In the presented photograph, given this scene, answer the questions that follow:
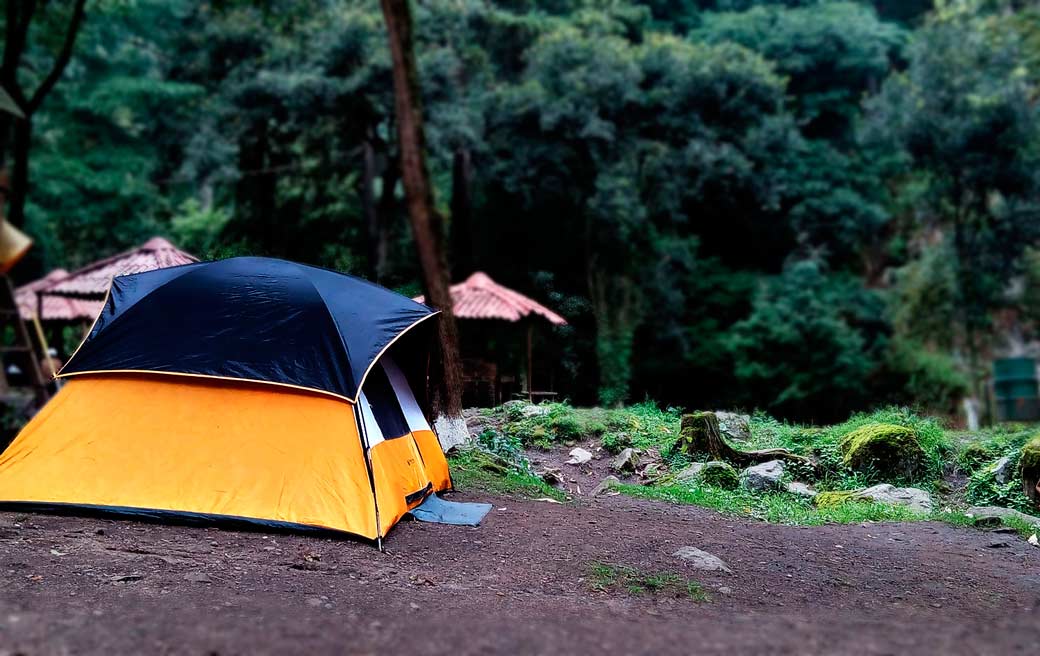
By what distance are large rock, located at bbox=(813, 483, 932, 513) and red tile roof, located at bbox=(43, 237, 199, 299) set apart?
23.6 ft

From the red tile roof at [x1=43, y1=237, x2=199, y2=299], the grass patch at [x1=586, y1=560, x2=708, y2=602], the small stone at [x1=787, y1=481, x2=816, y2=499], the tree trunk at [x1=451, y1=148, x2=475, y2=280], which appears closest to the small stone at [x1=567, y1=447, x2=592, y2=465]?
the small stone at [x1=787, y1=481, x2=816, y2=499]

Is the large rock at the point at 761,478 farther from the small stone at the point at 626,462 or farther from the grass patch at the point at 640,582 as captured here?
the grass patch at the point at 640,582

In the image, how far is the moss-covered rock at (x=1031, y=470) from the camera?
318 inches

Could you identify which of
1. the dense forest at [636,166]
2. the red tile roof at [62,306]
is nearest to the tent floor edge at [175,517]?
the red tile roof at [62,306]

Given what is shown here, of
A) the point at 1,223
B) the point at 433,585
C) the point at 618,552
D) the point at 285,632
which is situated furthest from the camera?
the point at 1,223

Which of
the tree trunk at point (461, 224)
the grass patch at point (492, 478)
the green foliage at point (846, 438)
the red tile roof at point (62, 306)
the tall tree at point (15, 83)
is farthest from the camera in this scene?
the tree trunk at point (461, 224)

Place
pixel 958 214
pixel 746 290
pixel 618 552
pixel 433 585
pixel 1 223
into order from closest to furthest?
pixel 433 585, pixel 618 552, pixel 1 223, pixel 958 214, pixel 746 290

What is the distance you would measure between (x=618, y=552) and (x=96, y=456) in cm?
384

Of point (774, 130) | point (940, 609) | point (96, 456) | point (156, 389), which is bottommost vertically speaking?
point (940, 609)

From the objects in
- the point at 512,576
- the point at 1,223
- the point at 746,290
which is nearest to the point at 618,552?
the point at 512,576

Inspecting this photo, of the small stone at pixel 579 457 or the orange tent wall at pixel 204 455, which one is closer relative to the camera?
the orange tent wall at pixel 204 455

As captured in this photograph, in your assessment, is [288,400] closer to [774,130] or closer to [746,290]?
[774,130]

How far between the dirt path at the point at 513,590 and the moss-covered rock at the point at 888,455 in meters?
1.68

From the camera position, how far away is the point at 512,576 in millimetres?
5484
